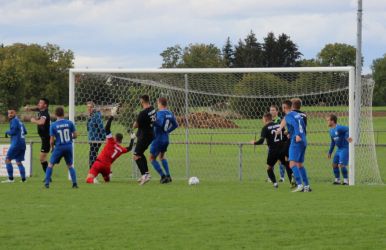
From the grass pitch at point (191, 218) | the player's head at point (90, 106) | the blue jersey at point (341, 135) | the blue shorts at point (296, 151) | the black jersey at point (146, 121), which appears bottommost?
the grass pitch at point (191, 218)

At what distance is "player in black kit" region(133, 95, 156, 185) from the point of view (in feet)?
62.7

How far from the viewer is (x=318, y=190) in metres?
17.6

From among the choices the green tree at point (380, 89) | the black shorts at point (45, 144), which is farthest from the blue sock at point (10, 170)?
the green tree at point (380, 89)

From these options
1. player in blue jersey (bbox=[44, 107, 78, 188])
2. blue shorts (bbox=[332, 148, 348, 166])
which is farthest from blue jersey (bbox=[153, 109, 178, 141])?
blue shorts (bbox=[332, 148, 348, 166])

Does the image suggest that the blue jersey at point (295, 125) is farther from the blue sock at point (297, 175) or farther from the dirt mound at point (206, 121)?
the dirt mound at point (206, 121)

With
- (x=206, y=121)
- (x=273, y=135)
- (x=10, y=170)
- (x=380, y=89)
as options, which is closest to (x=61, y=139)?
(x=10, y=170)

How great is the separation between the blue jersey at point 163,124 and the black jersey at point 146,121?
0.19 m

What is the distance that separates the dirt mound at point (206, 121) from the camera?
25062mm

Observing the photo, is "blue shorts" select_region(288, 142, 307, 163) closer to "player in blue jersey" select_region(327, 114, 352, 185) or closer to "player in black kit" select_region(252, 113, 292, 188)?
"player in black kit" select_region(252, 113, 292, 188)

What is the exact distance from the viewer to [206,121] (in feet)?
87.0

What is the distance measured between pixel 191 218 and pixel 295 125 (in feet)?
16.8

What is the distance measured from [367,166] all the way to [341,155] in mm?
1425

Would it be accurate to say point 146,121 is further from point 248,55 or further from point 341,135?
point 248,55

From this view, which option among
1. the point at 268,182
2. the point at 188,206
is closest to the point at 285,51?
the point at 268,182
